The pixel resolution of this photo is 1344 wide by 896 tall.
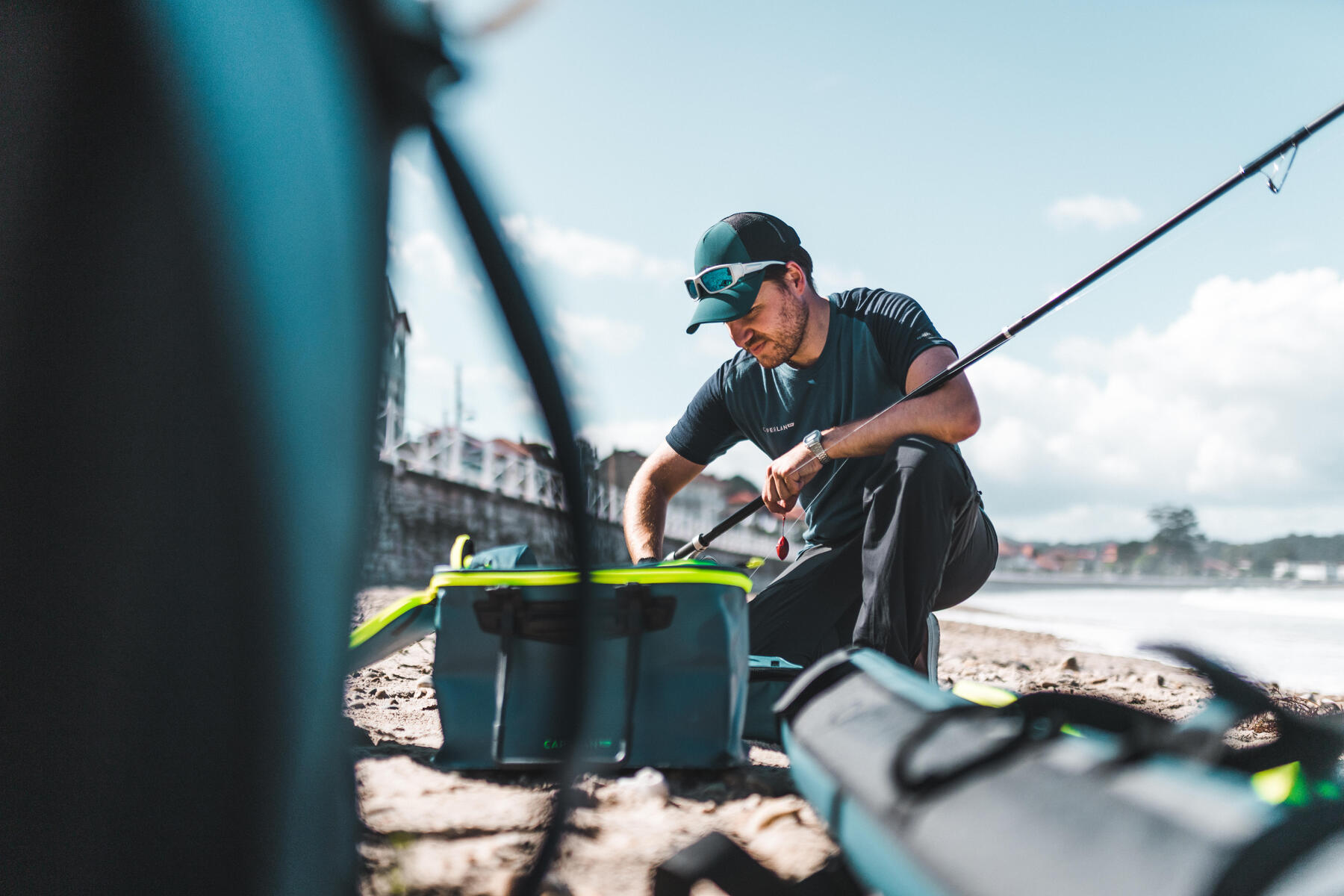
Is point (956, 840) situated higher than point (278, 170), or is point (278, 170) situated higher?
point (278, 170)

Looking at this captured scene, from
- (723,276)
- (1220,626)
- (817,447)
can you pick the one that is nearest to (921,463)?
(817,447)

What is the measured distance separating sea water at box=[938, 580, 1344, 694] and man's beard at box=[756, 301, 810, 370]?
1.28m

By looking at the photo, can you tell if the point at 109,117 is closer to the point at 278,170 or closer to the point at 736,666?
the point at 278,170

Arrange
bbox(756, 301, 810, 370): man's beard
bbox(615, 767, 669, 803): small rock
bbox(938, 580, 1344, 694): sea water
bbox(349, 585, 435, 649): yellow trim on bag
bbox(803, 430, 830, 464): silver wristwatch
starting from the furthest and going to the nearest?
bbox(938, 580, 1344, 694): sea water
bbox(756, 301, 810, 370): man's beard
bbox(803, 430, 830, 464): silver wristwatch
bbox(349, 585, 435, 649): yellow trim on bag
bbox(615, 767, 669, 803): small rock

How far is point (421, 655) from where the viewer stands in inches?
87.2

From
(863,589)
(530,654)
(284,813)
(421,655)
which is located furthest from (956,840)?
(421,655)

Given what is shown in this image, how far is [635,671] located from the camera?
1575 millimetres

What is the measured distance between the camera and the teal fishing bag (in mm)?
1567

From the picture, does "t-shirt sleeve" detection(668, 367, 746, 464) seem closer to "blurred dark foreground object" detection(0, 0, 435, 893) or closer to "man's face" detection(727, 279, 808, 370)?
"man's face" detection(727, 279, 808, 370)

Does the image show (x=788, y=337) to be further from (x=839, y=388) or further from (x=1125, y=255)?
(x=1125, y=255)

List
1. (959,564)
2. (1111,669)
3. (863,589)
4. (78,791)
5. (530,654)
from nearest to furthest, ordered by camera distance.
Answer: (78,791) → (530,654) → (863,589) → (959,564) → (1111,669)

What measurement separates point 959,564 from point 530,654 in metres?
1.40

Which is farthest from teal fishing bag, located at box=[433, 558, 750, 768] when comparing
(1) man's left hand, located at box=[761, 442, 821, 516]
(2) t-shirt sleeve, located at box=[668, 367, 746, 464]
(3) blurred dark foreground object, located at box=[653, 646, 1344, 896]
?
(2) t-shirt sleeve, located at box=[668, 367, 746, 464]

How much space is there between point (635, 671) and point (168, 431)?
1.07 m
